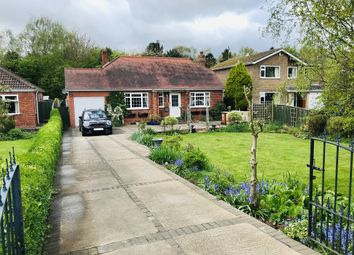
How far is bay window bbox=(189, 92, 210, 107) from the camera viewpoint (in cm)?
2920

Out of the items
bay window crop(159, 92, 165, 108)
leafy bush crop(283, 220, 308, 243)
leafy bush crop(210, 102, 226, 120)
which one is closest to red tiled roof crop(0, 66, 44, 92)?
bay window crop(159, 92, 165, 108)

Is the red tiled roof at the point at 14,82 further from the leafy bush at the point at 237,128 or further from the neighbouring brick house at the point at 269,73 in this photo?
the neighbouring brick house at the point at 269,73

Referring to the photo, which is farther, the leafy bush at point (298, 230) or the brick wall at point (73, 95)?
the brick wall at point (73, 95)

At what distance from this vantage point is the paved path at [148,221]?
4355mm

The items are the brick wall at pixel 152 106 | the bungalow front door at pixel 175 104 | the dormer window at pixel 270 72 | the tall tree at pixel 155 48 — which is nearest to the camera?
the brick wall at pixel 152 106

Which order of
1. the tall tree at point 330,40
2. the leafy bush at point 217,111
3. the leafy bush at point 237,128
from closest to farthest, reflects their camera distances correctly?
the tall tree at point 330,40 → the leafy bush at point 237,128 → the leafy bush at point 217,111

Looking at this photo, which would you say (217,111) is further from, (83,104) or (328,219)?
(328,219)

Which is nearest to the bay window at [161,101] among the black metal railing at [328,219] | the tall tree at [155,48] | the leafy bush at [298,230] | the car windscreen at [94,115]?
the car windscreen at [94,115]

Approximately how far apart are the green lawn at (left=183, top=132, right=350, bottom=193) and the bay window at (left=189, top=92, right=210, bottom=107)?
1234 centimetres

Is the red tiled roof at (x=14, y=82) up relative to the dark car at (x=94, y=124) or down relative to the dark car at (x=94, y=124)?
up

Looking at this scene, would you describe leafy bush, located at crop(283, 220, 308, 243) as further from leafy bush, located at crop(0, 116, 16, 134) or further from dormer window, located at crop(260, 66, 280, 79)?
dormer window, located at crop(260, 66, 280, 79)

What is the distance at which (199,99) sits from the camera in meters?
29.5

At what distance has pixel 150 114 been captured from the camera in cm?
2741

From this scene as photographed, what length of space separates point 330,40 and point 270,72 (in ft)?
89.7
